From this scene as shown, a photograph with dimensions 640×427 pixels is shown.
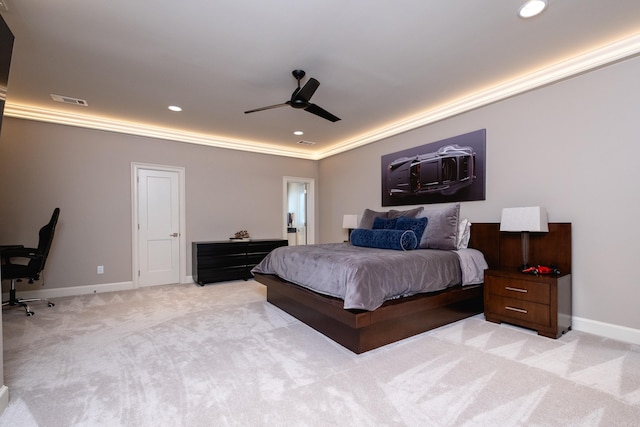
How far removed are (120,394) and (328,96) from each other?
3.40 meters

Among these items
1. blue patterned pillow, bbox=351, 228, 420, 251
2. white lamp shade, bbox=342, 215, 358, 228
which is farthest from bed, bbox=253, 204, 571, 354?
white lamp shade, bbox=342, 215, 358, 228

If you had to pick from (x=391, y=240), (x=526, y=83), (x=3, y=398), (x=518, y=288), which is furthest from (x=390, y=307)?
(x=526, y=83)

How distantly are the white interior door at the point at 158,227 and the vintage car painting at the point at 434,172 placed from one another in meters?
3.72

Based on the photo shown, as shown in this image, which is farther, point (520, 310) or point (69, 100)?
point (69, 100)

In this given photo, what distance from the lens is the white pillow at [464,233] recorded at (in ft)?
11.8

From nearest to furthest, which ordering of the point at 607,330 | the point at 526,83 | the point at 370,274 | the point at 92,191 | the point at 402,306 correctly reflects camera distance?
the point at 370,274 < the point at 402,306 < the point at 607,330 < the point at 526,83 < the point at 92,191

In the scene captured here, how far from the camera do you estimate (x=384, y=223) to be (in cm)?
409

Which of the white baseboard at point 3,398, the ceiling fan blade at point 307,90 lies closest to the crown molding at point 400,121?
the ceiling fan blade at point 307,90

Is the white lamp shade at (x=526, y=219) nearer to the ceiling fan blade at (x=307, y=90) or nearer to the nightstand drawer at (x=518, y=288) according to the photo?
the nightstand drawer at (x=518, y=288)

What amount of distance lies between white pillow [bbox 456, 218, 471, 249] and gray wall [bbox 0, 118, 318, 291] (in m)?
A: 3.84

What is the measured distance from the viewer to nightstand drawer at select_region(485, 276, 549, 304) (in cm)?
265

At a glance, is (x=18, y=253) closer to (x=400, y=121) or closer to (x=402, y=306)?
(x=402, y=306)

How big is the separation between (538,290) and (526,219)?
0.67 metres

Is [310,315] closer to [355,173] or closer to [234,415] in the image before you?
[234,415]
